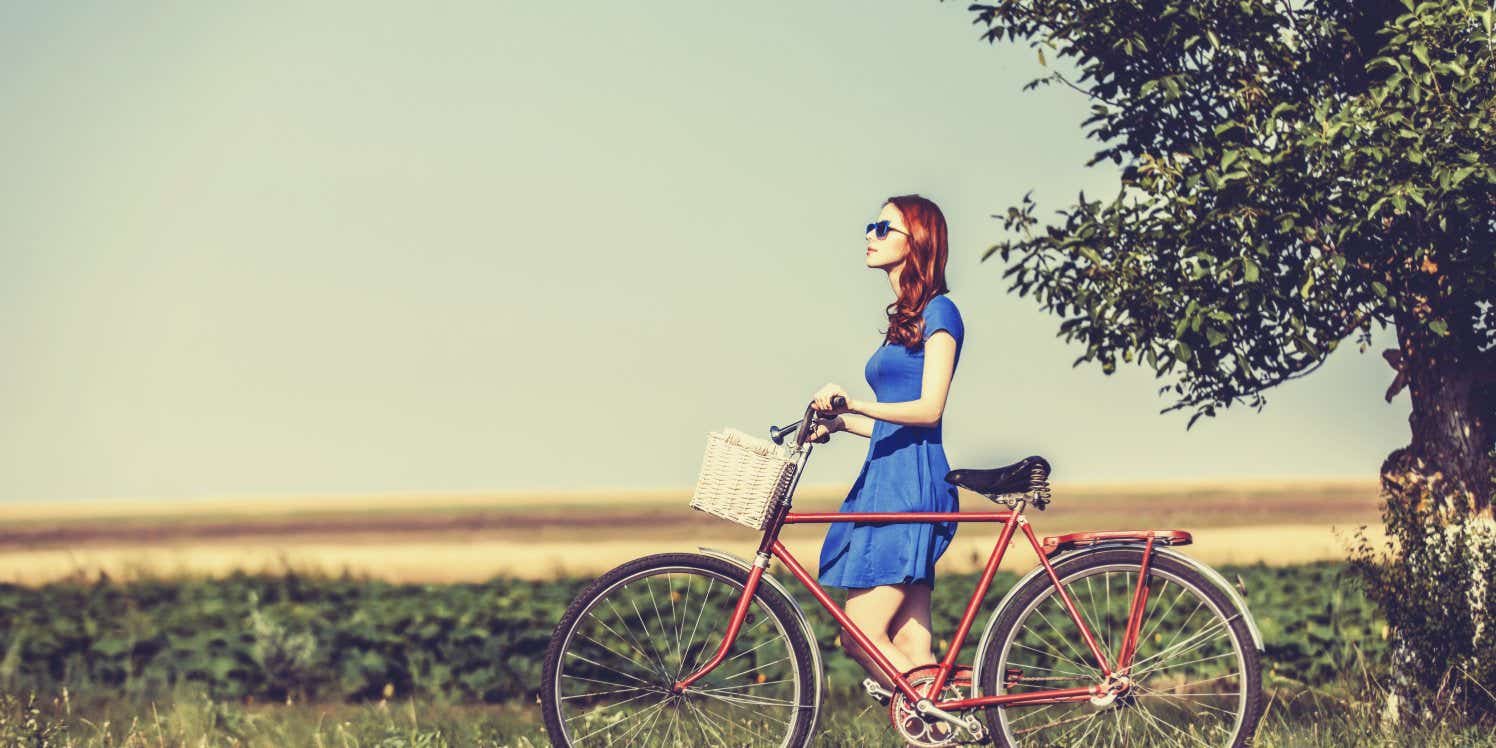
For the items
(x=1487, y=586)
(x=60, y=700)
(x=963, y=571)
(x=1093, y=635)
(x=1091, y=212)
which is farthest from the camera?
(x=963, y=571)

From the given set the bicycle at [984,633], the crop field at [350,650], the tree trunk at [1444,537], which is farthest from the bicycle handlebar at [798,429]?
the tree trunk at [1444,537]

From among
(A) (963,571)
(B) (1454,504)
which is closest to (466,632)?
(A) (963,571)

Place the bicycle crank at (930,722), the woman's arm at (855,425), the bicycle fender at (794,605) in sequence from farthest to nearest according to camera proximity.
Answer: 1. the woman's arm at (855,425)
2. the bicycle crank at (930,722)
3. the bicycle fender at (794,605)

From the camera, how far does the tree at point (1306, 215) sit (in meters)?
9.07

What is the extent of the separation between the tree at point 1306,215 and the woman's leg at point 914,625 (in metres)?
3.23

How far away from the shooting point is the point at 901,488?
265 inches

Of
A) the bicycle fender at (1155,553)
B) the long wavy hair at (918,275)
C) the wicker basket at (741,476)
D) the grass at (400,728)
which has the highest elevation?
the long wavy hair at (918,275)

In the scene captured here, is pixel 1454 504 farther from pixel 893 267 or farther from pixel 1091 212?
pixel 893 267

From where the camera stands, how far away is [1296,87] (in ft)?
33.2

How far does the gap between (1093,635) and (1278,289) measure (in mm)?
3854

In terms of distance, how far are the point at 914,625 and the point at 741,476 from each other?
1.13 meters

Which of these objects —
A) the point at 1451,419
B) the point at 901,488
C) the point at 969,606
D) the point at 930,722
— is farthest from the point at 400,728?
the point at 1451,419

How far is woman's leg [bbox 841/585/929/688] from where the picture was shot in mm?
6746

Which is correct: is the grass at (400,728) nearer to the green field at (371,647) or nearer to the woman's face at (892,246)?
the green field at (371,647)
